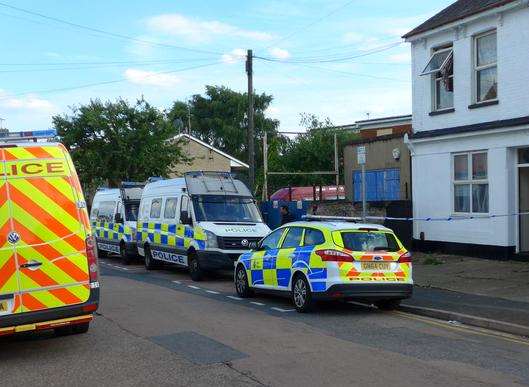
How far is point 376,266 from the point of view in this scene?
1034 centimetres

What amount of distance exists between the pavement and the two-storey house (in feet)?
2.98

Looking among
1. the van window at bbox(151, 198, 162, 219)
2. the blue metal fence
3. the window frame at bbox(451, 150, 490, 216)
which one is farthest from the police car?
the blue metal fence

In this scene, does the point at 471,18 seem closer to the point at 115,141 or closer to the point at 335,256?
the point at 335,256

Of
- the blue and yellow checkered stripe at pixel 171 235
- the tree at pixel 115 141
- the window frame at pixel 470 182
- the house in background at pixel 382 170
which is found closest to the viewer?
the blue and yellow checkered stripe at pixel 171 235

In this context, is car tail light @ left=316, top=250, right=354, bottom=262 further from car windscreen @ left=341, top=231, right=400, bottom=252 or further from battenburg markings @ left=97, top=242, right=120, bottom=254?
battenburg markings @ left=97, top=242, right=120, bottom=254

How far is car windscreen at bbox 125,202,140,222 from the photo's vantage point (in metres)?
21.1

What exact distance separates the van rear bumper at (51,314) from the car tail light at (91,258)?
169 millimetres

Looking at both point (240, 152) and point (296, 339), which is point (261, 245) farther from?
point (240, 152)

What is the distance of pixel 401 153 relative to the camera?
22828 mm

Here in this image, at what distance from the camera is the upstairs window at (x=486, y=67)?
1589cm

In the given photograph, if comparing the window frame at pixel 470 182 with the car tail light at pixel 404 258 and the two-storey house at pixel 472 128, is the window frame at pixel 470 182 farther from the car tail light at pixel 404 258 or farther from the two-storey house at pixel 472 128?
the car tail light at pixel 404 258

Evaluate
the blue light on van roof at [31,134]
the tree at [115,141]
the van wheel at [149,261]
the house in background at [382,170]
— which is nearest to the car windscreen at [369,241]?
the blue light on van roof at [31,134]

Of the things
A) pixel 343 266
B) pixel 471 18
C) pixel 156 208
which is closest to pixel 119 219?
pixel 156 208

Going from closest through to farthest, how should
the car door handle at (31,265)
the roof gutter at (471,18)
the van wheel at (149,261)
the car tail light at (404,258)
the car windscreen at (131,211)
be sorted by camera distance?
1. the car door handle at (31,265)
2. the car tail light at (404,258)
3. the roof gutter at (471,18)
4. the van wheel at (149,261)
5. the car windscreen at (131,211)
